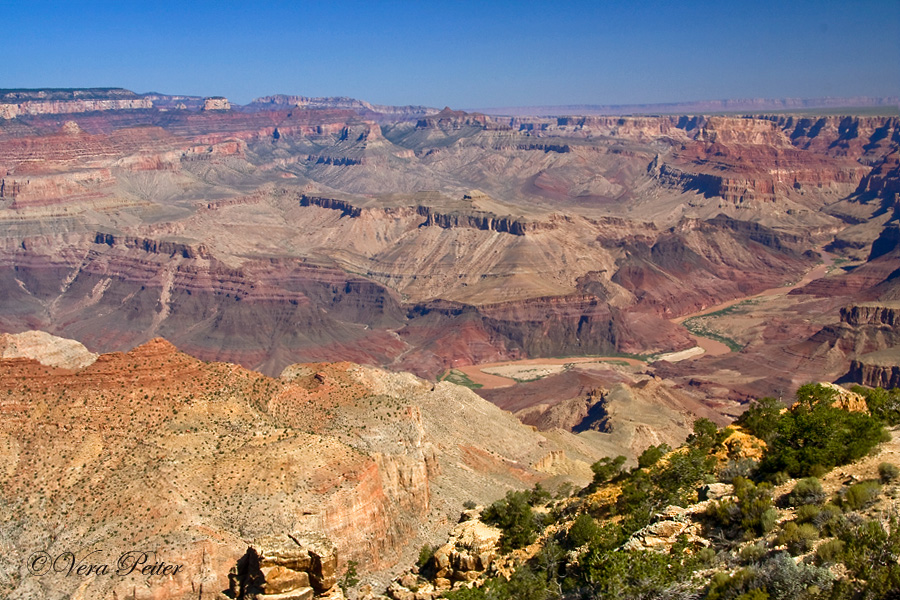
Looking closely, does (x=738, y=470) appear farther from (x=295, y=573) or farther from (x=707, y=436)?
(x=295, y=573)

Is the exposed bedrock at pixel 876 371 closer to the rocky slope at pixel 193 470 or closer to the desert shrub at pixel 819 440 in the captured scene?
the rocky slope at pixel 193 470

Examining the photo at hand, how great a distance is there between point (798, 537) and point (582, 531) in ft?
30.9

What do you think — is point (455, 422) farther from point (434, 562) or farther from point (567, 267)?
point (567, 267)

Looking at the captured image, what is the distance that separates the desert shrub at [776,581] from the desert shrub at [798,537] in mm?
889

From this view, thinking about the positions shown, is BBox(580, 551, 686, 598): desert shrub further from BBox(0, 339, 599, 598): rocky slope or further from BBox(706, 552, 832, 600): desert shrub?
BBox(0, 339, 599, 598): rocky slope

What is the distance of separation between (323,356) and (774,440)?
116 meters

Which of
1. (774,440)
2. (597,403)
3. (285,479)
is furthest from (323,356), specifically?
(774,440)

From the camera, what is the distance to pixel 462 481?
174ft

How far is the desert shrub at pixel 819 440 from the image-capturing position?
27.5m

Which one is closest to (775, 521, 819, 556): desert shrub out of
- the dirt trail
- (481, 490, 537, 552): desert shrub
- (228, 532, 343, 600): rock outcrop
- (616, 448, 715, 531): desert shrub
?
(616, 448, 715, 531): desert shrub

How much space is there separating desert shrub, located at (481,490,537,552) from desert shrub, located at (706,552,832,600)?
13.5 m

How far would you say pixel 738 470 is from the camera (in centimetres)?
3003

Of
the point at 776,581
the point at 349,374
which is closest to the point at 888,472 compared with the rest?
the point at 776,581

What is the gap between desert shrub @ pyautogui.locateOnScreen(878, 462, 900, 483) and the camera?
23.8m
